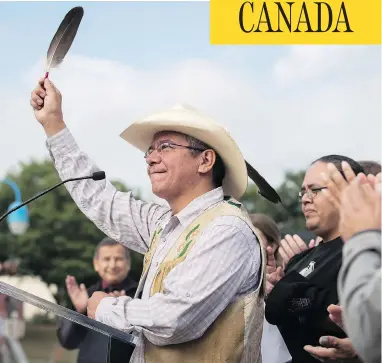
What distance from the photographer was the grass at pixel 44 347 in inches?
103

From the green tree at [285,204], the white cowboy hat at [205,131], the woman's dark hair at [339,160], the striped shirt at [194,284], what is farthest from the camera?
the green tree at [285,204]

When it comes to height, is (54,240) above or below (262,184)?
below

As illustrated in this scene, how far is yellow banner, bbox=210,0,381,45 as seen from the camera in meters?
4.94

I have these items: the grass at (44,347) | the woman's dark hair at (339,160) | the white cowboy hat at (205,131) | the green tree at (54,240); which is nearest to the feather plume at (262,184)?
the white cowboy hat at (205,131)

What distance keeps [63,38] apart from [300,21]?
1.42 m

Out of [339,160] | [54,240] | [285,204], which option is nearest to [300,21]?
[339,160]

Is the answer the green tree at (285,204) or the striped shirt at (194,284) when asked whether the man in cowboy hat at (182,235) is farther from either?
the green tree at (285,204)

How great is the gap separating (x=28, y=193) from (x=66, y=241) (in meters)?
5.86

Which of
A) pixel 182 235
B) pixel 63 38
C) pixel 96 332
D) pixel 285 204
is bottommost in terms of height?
pixel 285 204

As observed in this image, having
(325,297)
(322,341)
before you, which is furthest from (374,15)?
(322,341)

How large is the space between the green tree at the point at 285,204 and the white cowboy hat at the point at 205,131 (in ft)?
207

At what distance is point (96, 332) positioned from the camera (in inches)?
120

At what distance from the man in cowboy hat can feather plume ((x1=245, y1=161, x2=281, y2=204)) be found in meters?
0.15

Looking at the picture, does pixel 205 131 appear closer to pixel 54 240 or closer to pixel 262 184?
pixel 262 184
